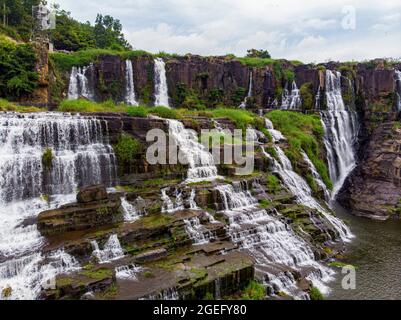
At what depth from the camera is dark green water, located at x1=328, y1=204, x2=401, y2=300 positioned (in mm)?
11352

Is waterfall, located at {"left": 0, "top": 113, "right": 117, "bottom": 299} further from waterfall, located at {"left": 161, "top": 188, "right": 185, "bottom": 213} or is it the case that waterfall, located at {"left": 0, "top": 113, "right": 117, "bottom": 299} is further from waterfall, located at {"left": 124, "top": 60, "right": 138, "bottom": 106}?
waterfall, located at {"left": 124, "top": 60, "right": 138, "bottom": 106}

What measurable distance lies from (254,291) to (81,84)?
22.4 meters

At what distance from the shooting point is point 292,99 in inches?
1228

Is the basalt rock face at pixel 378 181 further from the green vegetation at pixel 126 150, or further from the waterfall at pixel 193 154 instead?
the green vegetation at pixel 126 150

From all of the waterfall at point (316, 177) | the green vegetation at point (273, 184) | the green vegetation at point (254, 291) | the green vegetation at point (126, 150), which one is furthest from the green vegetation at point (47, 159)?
the waterfall at point (316, 177)

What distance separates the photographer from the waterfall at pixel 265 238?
1263cm

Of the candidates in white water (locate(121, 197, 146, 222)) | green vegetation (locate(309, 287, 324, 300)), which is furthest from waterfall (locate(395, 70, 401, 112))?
white water (locate(121, 197, 146, 222))

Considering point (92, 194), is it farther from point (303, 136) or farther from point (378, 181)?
point (378, 181)

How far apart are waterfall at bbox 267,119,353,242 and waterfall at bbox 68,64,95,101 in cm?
1555

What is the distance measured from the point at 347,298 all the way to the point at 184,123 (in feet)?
38.4

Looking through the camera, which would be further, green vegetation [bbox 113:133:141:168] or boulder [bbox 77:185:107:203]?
green vegetation [bbox 113:133:141:168]

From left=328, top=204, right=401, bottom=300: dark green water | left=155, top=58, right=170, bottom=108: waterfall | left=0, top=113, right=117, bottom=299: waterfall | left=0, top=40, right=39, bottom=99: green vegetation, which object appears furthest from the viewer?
left=155, top=58, right=170, bottom=108: waterfall

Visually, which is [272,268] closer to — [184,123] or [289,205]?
[289,205]

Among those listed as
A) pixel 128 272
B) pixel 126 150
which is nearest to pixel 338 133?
pixel 126 150
